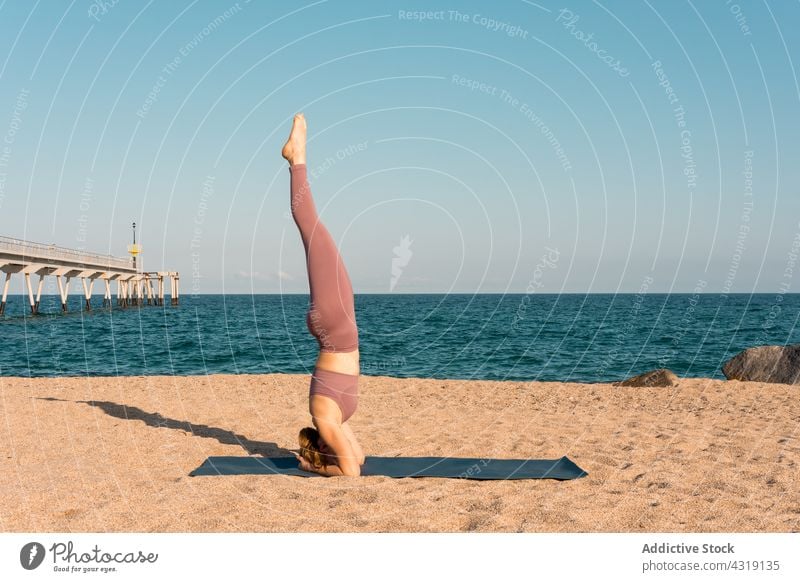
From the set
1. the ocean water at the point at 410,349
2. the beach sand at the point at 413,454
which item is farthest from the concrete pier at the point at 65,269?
the beach sand at the point at 413,454

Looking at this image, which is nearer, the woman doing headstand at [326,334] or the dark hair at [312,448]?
the woman doing headstand at [326,334]

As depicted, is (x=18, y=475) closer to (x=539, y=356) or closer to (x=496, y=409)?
(x=496, y=409)

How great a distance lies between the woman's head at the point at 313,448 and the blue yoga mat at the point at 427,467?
6.2 inches

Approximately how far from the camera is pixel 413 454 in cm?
844

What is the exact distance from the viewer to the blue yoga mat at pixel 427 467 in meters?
7.04

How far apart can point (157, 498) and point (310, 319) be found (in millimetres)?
2414

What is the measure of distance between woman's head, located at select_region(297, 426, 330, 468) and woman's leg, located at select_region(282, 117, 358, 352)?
102 centimetres

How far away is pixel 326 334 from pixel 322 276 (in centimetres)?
67

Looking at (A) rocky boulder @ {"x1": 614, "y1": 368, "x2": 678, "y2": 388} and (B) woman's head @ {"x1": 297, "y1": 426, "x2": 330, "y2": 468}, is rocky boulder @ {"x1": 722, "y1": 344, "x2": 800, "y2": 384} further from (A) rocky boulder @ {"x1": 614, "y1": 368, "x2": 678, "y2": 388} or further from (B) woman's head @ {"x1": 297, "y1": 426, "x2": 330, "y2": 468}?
(B) woman's head @ {"x1": 297, "y1": 426, "x2": 330, "y2": 468}

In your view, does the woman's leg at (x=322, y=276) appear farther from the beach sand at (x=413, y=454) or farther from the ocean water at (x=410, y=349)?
the ocean water at (x=410, y=349)

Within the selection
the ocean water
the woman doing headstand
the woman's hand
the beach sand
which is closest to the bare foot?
the woman doing headstand

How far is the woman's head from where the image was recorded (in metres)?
7.12

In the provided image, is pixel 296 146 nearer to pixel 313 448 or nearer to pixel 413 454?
pixel 313 448

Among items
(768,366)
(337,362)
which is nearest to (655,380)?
(768,366)
